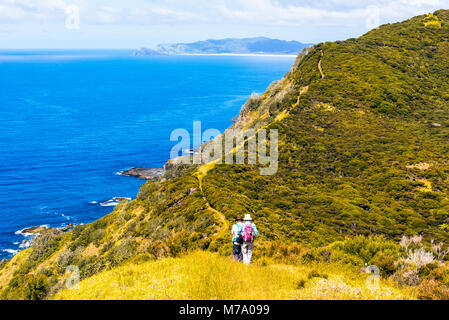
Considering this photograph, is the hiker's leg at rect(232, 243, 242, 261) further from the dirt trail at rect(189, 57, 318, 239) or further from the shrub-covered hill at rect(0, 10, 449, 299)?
the dirt trail at rect(189, 57, 318, 239)

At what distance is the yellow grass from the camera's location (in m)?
8.45

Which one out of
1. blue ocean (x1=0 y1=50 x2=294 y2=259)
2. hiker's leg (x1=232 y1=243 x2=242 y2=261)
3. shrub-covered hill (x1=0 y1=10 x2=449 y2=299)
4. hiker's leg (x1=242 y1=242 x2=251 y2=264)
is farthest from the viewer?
blue ocean (x1=0 y1=50 x2=294 y2=259)

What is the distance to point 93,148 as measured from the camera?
87.1 metres

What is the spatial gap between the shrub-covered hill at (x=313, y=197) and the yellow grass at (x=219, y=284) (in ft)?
9.26

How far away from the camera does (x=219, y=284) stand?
8.72m

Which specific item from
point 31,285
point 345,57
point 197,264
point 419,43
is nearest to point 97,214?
point 31,285

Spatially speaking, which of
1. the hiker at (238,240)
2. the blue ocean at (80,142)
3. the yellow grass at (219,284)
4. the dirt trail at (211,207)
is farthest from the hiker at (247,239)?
the blue ocean at (80,142)

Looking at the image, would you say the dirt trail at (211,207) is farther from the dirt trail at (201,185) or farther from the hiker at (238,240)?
the hiker at (238,240)

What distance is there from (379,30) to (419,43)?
15.4m

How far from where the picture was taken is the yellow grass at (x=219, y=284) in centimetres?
845

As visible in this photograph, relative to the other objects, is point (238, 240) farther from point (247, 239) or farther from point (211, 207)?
point (211, 207)

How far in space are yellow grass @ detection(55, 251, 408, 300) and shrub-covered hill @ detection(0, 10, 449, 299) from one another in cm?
282

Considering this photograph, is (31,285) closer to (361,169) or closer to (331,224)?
(331,224)

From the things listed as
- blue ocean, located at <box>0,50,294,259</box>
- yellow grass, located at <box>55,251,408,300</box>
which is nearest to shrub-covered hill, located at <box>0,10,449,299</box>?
yellow grass, located at <box>55,251,408,300</box>
